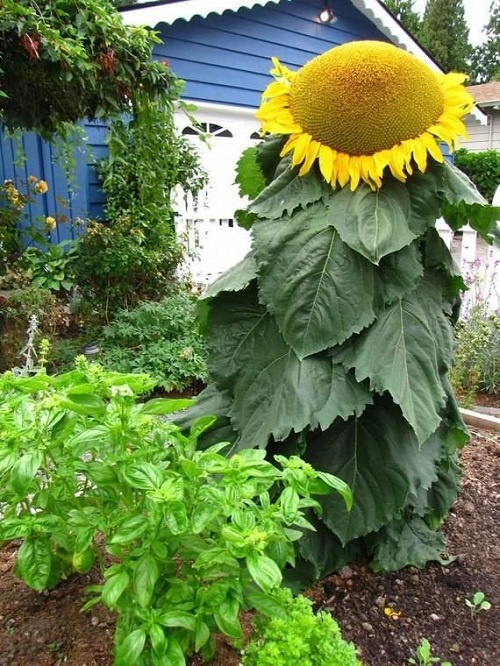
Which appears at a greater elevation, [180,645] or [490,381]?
[180,645]

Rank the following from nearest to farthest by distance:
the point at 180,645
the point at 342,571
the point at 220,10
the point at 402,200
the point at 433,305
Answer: the point at 180,645, the point at 402,200, the point at 433,305, the point at 342,571, the point at 220,10

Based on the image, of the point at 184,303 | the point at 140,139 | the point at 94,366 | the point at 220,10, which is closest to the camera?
the point at 94,366

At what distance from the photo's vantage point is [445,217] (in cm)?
154

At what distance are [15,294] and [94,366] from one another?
3.10m

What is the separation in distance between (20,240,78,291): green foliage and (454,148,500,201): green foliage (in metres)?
13.3

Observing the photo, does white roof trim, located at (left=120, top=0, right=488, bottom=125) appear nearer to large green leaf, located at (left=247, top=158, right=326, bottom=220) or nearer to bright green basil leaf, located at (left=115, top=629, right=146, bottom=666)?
large green leaf, located at (left=247, top=158, right=326, bottom=220)

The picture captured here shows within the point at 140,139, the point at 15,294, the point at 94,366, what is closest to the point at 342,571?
the point at 94,366

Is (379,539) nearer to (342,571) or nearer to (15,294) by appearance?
(342,571)

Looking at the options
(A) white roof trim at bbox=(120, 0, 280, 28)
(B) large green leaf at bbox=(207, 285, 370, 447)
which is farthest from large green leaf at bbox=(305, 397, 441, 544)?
(A) white roof trim at bbox=(120, 0, 280, 28)

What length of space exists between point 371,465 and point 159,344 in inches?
111

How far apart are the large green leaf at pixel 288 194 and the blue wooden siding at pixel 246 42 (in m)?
5.17

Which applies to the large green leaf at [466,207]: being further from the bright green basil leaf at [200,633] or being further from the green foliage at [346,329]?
the bright green basil leaf at [200,633]

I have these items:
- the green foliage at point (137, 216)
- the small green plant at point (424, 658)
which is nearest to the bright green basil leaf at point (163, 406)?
the small green plant at point (424, 658)

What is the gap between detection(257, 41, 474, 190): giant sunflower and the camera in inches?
50.1
